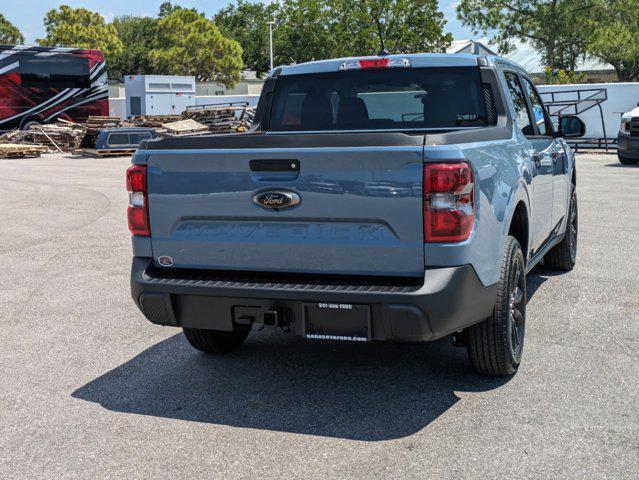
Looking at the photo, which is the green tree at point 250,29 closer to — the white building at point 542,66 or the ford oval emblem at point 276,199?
the white building at point 542,66

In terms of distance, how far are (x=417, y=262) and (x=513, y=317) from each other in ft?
3.92

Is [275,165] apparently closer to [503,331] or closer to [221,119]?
[503,331]

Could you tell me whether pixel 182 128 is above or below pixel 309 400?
above

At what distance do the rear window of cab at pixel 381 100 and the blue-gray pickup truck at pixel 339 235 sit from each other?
44cm

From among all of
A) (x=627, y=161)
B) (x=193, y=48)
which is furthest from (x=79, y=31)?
(x=627, y=161)

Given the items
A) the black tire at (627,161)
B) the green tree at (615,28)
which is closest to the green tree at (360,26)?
the green tree at (615,28)

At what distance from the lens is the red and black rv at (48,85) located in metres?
33.8

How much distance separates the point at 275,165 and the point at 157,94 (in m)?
43.5

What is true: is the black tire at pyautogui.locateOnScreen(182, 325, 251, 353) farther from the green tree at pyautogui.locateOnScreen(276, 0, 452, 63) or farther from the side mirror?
the green tree at pyautogui.locateOnScreen(276, 0, 452, 63)

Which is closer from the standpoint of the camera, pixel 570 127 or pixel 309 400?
pixel 309 400

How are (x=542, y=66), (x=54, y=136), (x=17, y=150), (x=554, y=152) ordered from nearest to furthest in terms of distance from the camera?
(x=554, y=152) < (x=17, y=150) < (x=54, y=136) < (x=542, y=66)

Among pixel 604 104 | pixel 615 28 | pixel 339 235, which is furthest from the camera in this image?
pixel 615 28

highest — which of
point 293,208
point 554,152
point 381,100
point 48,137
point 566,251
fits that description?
point 381,100

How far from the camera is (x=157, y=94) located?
152 ft
